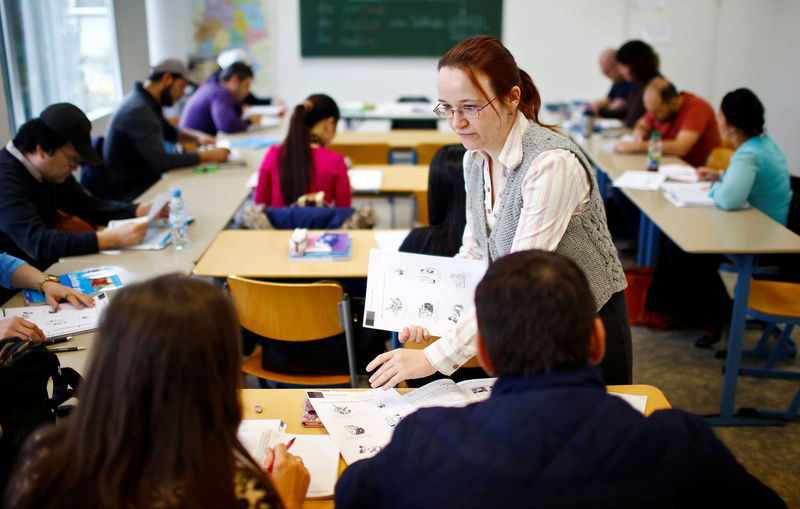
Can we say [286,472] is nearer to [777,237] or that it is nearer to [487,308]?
[487,308]

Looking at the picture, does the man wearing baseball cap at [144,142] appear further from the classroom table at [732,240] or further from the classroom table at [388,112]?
the classroom table at [732,240]

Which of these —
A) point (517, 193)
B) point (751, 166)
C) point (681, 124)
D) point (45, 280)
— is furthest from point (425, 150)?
point (517, 193)

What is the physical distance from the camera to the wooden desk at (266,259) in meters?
2.73

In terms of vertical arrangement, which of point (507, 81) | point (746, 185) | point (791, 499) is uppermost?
point (507, 81)

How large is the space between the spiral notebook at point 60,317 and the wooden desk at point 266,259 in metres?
0.53

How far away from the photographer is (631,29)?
25.5 feet

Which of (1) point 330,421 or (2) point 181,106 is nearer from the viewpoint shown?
(1) point 330,421

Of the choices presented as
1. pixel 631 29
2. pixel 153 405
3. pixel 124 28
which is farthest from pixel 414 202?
pixel 631 29

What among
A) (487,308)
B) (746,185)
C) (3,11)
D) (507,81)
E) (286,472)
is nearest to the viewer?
(487,308)

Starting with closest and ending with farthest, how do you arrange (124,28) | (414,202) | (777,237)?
(777,237)
(414,202)
(124,28)

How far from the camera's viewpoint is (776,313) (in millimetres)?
2941

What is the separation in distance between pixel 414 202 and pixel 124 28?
388cm

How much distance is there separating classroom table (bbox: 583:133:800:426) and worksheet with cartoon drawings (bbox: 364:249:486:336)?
1.26 meters

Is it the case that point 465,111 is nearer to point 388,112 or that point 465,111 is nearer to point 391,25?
point 388,112
